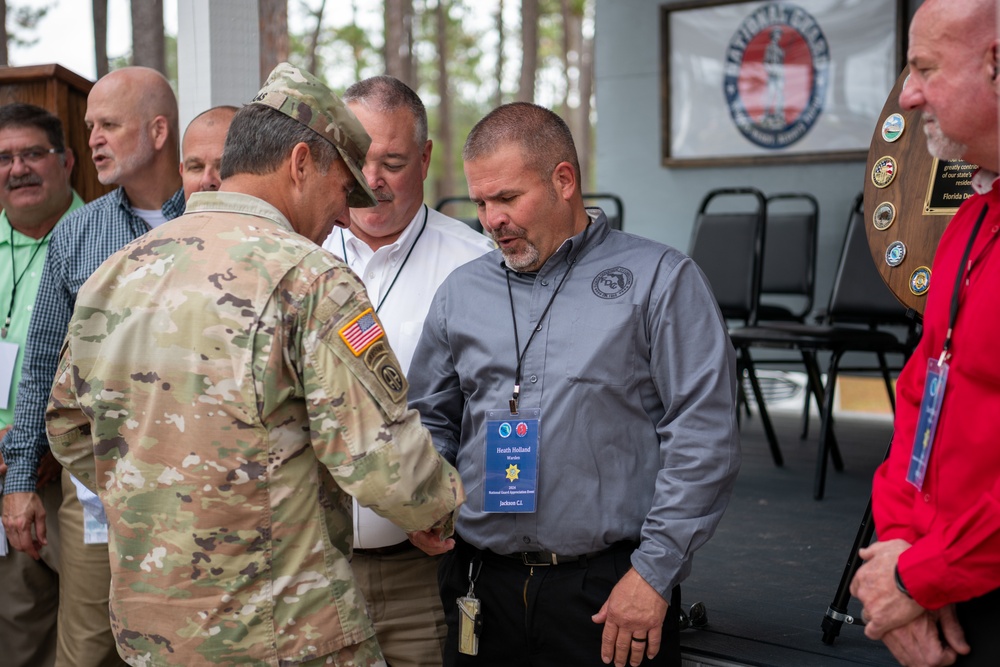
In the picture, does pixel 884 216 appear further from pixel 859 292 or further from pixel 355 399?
pixel 859 292

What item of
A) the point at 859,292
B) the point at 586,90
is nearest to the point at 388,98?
the point at 859,292

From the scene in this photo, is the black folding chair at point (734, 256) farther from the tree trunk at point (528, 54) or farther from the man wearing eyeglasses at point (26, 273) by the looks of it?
the tree trunk at point (528, 54)

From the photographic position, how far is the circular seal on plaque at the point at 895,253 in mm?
2062

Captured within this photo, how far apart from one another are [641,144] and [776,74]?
1.00 meters

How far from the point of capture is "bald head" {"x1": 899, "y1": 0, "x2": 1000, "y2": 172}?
145 cm

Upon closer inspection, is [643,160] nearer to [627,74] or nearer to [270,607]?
[627,74]

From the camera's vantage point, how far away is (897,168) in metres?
2.11

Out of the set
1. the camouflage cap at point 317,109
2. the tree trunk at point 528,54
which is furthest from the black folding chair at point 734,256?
the tree trunk at point 528,54

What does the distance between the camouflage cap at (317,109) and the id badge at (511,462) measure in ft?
1.77

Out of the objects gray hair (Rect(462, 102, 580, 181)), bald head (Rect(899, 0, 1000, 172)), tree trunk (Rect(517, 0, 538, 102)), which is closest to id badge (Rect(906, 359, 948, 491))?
bald head (Rect(899, 0, 1000, 172))

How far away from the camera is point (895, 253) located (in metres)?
2.07

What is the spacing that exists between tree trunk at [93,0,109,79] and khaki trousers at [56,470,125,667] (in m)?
4.10

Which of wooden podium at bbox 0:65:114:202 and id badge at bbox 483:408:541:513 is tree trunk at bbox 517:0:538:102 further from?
id badge at bbox 483:408:541:513

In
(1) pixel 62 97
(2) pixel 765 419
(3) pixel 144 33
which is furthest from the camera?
(3) pixel 144 33
